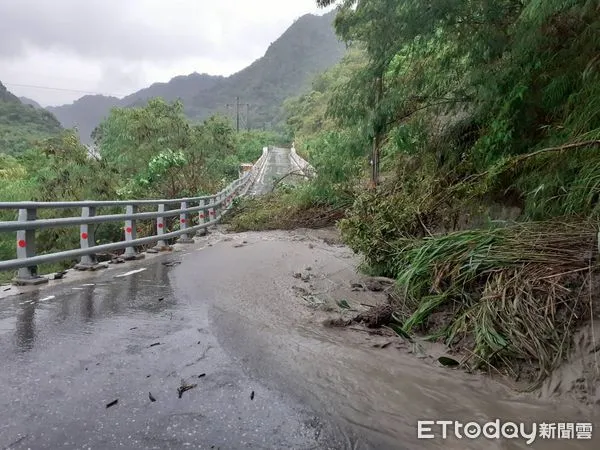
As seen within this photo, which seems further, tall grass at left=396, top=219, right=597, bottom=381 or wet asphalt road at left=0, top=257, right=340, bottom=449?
tall grass at left=396, top=219, right=597, bottom=381

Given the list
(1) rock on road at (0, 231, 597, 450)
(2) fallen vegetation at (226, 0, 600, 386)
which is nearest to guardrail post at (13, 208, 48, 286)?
(1) rock on road at (0, 231, 597, 450)

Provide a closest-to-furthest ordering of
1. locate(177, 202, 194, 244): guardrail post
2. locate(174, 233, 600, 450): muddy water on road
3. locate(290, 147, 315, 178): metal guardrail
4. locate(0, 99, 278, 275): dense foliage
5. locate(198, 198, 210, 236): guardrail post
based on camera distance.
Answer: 1. locate(174, 233, 600, 450): muddy water on road
2. locate(177, 202, 194, 244): guardrail post
3. locate(198, 198, 210, 236): guardrail post
4. locate(290, 147, 315, 178): metal guardrail
5. locate(0, 99, 278, 275): dense foliage

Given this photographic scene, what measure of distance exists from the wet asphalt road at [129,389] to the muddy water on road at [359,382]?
0.69ft

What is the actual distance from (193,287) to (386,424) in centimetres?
409

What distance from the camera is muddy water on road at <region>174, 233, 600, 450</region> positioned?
9.31 feet

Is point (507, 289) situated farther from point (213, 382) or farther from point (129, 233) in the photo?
point (129, 233)

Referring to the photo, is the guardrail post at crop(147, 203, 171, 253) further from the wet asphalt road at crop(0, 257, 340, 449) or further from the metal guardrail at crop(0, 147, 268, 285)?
the wet asphalt road at crop(0, 257, 340, 449)

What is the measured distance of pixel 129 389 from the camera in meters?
3.16

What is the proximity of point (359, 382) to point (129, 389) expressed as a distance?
160 centimetres

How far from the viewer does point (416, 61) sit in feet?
25.8

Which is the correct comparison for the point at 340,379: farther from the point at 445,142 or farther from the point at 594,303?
the point at 445,142

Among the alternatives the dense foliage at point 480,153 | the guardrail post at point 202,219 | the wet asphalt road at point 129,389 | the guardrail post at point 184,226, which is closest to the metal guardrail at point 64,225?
the guardrail post at point 184,226

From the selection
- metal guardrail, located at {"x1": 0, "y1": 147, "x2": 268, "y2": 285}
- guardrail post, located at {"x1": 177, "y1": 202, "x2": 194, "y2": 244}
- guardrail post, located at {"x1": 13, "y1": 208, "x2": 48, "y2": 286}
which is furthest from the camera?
guardrail post, located at {"x1": 177, "y1": 202, "x2": 194, "y2": 244}

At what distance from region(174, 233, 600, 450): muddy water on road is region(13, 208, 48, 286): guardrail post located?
229 cm
